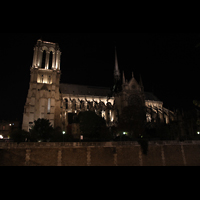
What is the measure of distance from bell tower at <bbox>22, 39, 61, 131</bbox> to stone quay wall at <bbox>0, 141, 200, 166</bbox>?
19232 millimetres

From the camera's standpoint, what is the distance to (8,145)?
61.0 ft

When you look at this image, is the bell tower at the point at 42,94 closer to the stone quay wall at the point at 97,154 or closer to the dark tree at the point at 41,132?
the dark tree at the point at 41,132

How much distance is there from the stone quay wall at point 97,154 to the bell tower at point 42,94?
19.2m

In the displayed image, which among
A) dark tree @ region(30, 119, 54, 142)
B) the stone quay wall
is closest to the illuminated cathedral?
dark tree @ region(30, 119, 54, 142)

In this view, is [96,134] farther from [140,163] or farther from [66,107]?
[66,107]

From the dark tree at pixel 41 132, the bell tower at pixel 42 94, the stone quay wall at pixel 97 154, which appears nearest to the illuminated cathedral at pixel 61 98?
the bell tower at pixel 42 94

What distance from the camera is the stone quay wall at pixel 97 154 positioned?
18578mm

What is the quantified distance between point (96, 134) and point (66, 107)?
1975cm

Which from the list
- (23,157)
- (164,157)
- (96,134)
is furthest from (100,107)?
(23,157)

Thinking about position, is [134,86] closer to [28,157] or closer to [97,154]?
[97,154]

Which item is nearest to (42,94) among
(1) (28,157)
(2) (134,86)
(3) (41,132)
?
(3) (41,132)

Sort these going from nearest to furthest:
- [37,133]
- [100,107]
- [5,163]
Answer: [5,163], [37,133], [100,107]

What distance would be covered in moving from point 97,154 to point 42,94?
24.9 m

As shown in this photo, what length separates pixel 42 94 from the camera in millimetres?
39250
